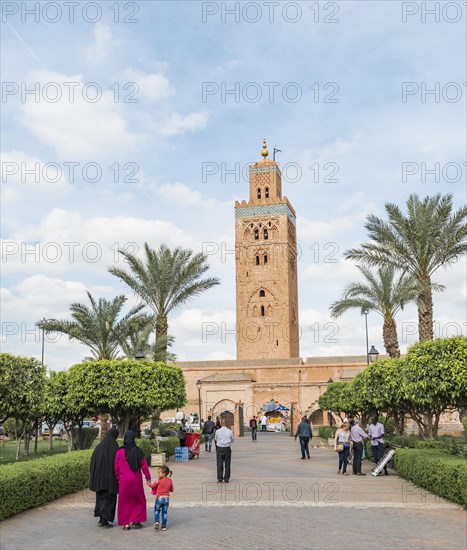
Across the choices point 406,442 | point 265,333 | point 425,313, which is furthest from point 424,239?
point 265,333

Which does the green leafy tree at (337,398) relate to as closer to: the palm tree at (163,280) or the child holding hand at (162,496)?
the palm tree at (163,280)

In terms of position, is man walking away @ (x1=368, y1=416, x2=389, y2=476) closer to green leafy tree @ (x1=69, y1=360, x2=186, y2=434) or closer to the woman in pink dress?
green leafy tree @ (x1=69, y1=360, x2=186, y2=434)

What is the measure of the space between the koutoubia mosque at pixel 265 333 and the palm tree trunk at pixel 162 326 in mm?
24852

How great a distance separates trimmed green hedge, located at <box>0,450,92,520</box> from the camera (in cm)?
935

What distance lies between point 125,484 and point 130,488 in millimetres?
89

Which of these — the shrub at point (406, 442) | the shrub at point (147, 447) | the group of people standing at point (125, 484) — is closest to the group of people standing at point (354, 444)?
the shrub at point (406, 442)

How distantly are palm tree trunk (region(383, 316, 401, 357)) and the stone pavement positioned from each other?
37.2 ft

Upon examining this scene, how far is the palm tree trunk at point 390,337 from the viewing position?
24781 millimetres

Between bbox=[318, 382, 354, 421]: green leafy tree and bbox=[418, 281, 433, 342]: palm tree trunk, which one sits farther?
bbox=[318, 382, 354, 421]: green leafy tree

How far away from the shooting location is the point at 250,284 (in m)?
62.6

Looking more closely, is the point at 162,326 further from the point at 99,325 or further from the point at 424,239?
the point at 424,239

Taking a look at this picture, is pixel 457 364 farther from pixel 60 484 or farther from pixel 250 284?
pixel 250 284

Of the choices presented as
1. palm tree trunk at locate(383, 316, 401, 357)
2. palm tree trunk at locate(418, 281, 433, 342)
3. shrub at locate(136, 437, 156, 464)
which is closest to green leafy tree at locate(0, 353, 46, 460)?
shrub at locate(136, 437, 156, 464)

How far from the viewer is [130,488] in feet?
28.3
